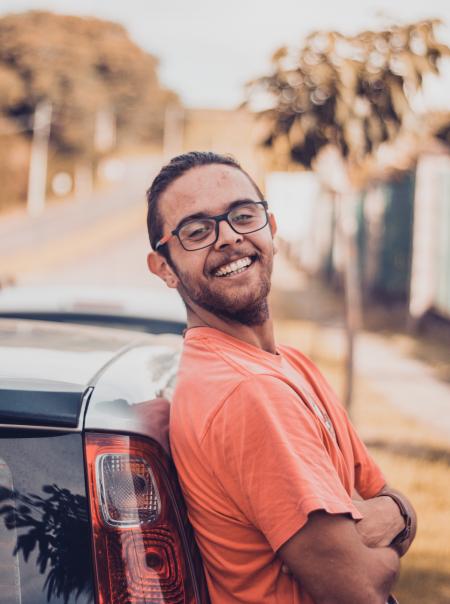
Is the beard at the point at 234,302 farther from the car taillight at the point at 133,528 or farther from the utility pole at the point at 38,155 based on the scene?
the utility pole at the point at 38,155

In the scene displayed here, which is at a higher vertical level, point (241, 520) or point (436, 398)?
point (241, 520)

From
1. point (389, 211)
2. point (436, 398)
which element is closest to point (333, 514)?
point (436, 398)

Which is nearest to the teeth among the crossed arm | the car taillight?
the car taillight

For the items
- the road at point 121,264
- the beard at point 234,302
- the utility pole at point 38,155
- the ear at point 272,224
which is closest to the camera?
the beard at point 234,302

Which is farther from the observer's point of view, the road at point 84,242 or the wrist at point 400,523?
the road at point 84,242

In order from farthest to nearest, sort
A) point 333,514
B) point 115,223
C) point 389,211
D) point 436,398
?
1. point 115,223
2. point 389,211
3. point 436,398
4. point 333,514

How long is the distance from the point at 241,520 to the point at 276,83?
507cm

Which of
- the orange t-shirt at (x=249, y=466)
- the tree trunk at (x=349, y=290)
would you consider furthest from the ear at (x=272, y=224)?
the tree trunk at (x=349, y=290)

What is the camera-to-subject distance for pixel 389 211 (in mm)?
17281

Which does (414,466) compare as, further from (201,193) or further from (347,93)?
(201,193)

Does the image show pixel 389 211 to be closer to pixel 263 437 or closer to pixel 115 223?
pixel 263 437

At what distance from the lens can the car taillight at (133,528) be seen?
186 centimetres

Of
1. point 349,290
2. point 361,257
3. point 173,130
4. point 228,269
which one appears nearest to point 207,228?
point 228,269

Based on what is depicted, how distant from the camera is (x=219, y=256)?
2322 millimetres
